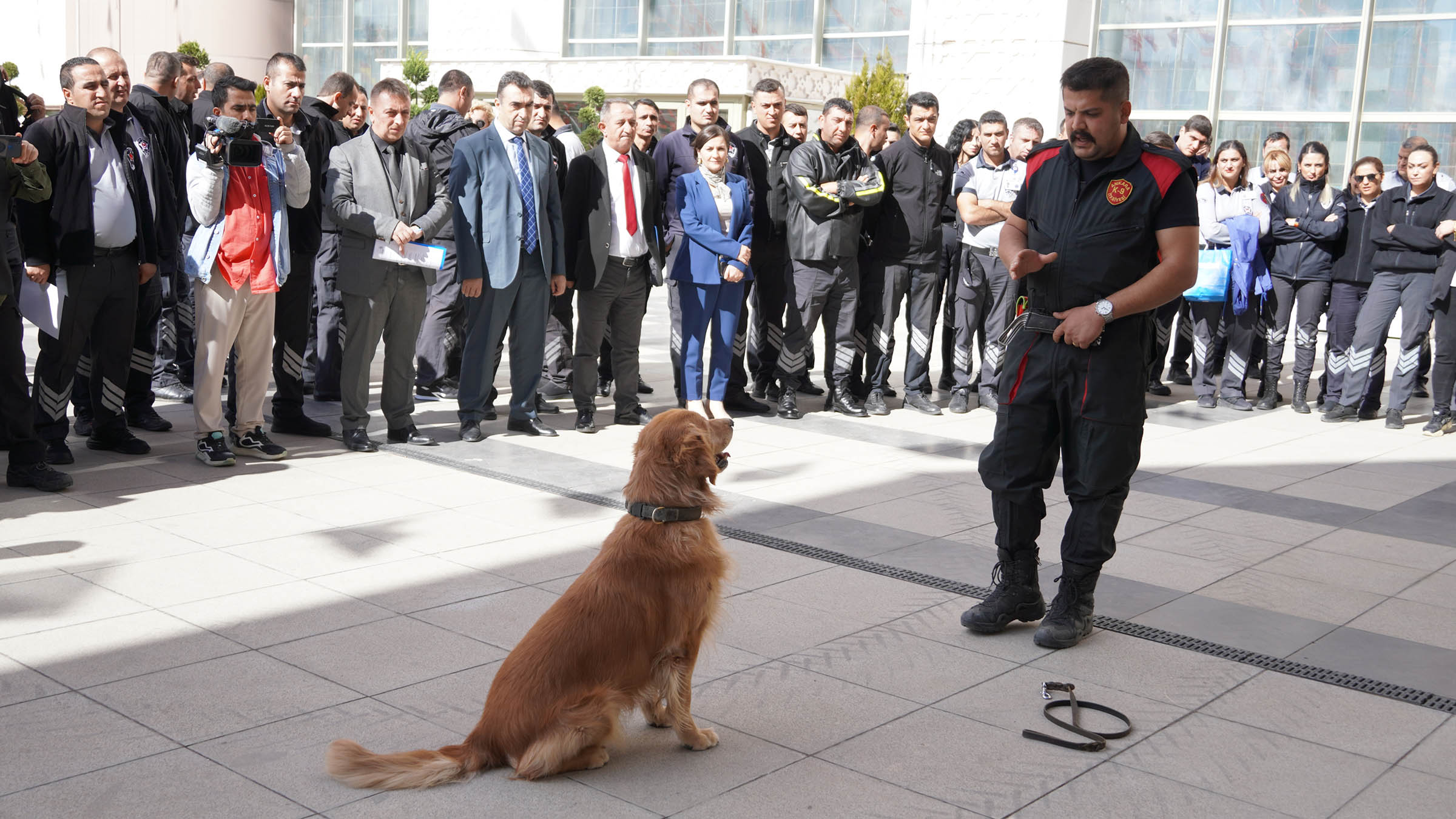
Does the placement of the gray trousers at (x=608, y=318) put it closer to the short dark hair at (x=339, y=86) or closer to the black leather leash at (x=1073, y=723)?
the short dark hair at (x=339, y=86)

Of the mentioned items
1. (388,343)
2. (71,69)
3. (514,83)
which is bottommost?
(388,343)

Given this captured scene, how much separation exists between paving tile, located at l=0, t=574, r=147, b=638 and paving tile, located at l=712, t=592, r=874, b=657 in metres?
2.29

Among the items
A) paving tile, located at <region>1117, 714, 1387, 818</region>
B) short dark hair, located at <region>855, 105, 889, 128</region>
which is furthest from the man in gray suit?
paving tile, located at <region>1117, 714, 1387, 818</region>

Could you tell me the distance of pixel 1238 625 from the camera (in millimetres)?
5160

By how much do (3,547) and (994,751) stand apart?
171 inches

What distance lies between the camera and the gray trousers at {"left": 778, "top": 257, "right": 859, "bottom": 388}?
9289 mm

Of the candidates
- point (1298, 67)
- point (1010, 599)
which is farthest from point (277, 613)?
point (1298, 67)

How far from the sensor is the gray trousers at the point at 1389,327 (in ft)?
33.1

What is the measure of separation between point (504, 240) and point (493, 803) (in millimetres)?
5221

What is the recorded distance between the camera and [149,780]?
3.36 meters

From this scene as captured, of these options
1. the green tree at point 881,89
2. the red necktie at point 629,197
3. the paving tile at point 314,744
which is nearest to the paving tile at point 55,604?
the paving tile at point 314,744

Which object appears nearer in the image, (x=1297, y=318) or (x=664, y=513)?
(x=664, y=513)

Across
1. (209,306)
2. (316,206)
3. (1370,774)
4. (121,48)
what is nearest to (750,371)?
(316,206)

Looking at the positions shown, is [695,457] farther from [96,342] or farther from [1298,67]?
[1298,67]
